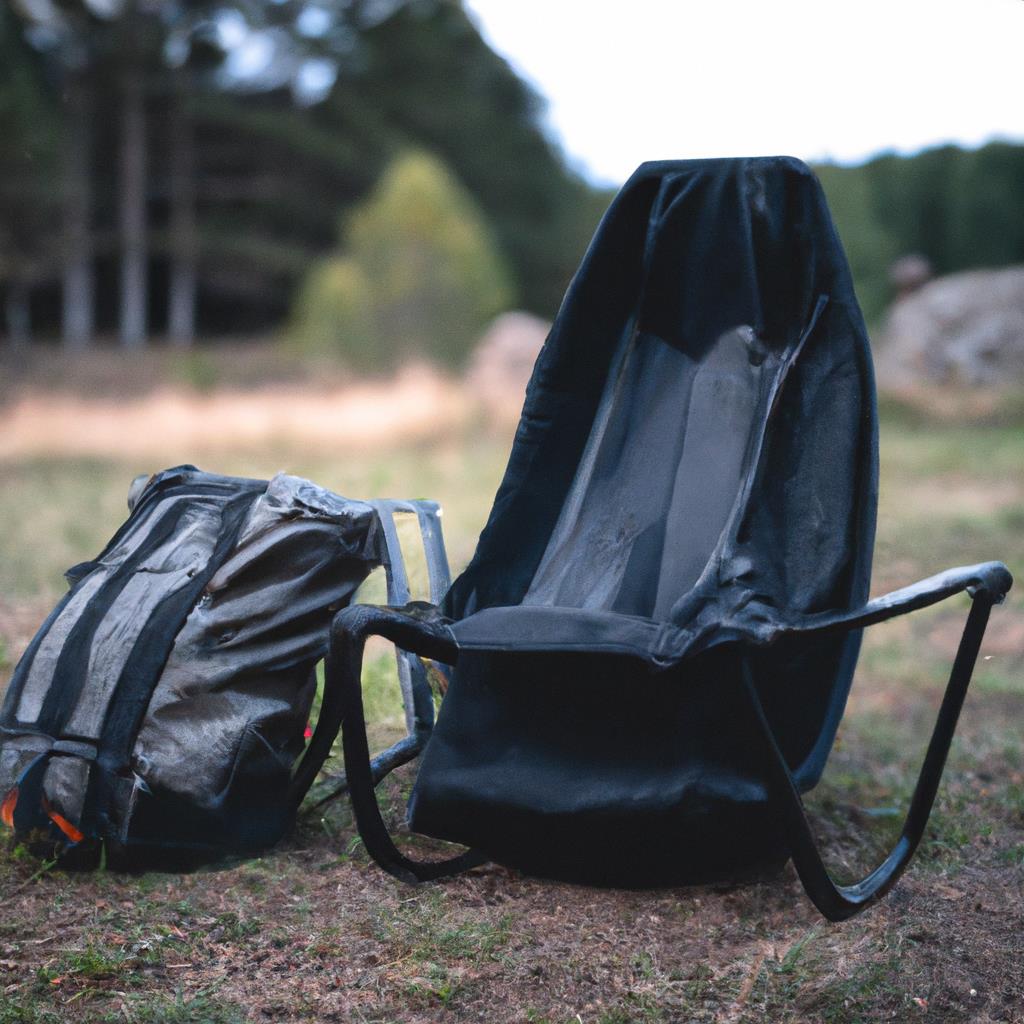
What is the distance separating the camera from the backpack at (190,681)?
6.75 ft

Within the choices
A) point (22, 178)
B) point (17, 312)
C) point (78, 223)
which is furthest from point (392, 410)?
point (17, 312)

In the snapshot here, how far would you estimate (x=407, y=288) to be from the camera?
18.0m

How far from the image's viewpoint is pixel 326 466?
30.5ft

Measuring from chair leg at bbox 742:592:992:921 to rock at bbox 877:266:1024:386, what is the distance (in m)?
12.3

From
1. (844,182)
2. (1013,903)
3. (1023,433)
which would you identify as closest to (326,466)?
(1023,433)

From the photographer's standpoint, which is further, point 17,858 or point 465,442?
point 465,442

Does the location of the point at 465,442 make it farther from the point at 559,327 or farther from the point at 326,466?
the point at 559,327

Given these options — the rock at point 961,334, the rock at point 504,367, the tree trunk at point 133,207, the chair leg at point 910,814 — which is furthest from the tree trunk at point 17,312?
the chair leg at point 910,814

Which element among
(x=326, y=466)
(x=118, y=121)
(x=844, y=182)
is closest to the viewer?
(x=326, y=466)

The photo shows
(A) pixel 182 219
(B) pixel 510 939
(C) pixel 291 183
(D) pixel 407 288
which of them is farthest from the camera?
(C) pixel 291 183

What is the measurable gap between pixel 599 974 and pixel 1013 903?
0.89m

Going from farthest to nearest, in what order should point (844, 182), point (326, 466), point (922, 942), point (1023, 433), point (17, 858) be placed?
point (844, 182), point (1023, 433), point (326, 466), point (17, 858), point (922, 942)

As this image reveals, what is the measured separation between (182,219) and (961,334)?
627 inches

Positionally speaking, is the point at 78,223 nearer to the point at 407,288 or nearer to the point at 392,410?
the point at 407,288
